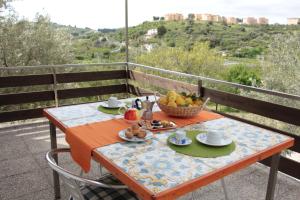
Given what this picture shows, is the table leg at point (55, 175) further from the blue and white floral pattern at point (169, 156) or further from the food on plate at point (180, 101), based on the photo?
the food on plate at point (180, 101)

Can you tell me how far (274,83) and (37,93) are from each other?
6567mm

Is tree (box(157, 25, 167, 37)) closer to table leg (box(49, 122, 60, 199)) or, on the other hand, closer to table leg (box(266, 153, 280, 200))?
table leg (box(49, 122, 60, 199))

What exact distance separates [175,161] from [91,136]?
53 centimetres

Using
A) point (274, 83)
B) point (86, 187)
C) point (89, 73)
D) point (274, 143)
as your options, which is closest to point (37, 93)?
point (89, 73)

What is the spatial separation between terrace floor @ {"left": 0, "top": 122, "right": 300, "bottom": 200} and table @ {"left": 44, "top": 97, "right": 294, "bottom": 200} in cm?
52

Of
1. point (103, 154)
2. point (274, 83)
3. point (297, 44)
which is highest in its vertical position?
point (297, 44)

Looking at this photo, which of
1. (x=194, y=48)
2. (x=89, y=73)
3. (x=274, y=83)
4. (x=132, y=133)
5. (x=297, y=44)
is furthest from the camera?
(x=194, y=48)

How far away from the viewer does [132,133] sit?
1494 mm

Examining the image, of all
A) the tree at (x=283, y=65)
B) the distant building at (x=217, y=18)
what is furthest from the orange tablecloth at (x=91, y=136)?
the tree at (x=283, y=65)

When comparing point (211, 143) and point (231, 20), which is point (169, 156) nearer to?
point (211, 143)

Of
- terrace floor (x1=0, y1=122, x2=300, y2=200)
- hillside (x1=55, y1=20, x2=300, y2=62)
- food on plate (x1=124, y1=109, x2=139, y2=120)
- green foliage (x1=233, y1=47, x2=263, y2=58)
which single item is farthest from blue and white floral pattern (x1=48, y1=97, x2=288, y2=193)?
green foliage (x1=233, y1=47, x2=263, y2=58)

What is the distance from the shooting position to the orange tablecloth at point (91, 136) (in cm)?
143

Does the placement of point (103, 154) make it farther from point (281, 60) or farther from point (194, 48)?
point (194, 48)

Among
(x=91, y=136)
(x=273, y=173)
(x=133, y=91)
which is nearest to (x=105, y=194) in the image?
(x=91, y=136)
